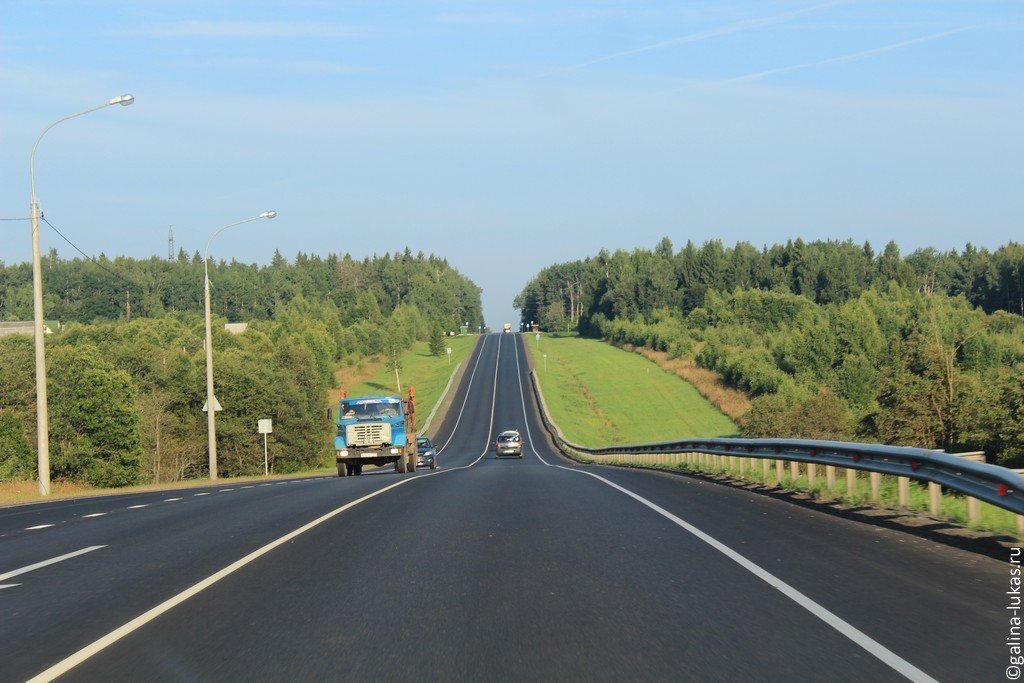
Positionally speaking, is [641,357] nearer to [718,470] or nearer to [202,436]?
[202,436]

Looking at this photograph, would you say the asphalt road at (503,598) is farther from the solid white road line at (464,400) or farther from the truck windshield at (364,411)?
the solid white road line at (464,400)

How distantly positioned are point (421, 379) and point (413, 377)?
3.56 meters

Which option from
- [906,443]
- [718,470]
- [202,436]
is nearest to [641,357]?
[202,436]

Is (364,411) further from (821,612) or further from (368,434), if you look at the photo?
(821,612)

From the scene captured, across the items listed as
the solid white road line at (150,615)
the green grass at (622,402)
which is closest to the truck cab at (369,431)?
the solid white road line at (150,615)

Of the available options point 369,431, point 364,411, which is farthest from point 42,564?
point 364,411

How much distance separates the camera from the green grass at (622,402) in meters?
99.2

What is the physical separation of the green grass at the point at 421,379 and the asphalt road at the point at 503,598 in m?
94.7

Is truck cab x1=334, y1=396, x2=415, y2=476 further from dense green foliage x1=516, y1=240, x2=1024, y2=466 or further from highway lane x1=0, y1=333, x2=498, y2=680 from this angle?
dense green foliage x1=516, y1=240, x2=1024, y2=466

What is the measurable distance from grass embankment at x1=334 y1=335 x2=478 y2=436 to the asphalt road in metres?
97.3

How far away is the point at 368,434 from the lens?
117 feet

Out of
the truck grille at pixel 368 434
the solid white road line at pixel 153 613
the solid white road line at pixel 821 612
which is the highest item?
the truck grille at pixel 368 434

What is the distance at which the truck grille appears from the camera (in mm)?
35812

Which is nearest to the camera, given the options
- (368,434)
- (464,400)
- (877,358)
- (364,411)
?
(368,434)
